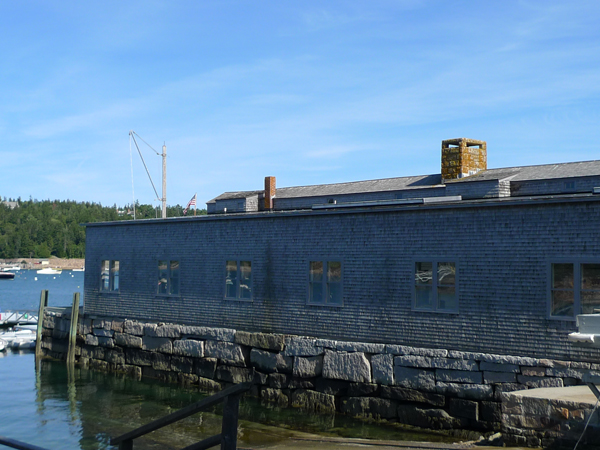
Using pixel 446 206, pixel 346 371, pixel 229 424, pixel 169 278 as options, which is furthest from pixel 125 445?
pixel 169 278

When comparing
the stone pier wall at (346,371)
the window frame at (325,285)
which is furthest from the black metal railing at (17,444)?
the window frame at (325,285)

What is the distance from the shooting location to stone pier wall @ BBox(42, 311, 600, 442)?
16.1 meters

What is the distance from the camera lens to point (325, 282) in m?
20.1

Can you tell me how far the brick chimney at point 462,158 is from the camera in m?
29.1

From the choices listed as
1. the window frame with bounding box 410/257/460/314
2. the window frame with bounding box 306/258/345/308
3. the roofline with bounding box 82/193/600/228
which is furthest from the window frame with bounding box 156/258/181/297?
the window frame with bounding box 410/257/460/314

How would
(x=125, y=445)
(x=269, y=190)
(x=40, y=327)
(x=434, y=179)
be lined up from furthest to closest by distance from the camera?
(x=269, y=190), (x=40, y=327), (x=434, y=179), (x=125, y=445)

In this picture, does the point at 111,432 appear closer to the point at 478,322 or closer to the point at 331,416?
the point at 331,416

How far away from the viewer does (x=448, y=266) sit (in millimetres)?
17547

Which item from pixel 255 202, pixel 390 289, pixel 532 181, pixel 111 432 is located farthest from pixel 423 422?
pixel 255 202

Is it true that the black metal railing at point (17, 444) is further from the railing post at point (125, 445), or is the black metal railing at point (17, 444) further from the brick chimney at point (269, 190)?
the brick chimney at point (269, 190)

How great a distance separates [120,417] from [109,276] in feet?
30.2

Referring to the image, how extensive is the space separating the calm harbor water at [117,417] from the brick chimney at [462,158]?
1411 cm

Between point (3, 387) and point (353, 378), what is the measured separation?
13644mm

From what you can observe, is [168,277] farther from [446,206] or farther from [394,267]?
[446,206]
